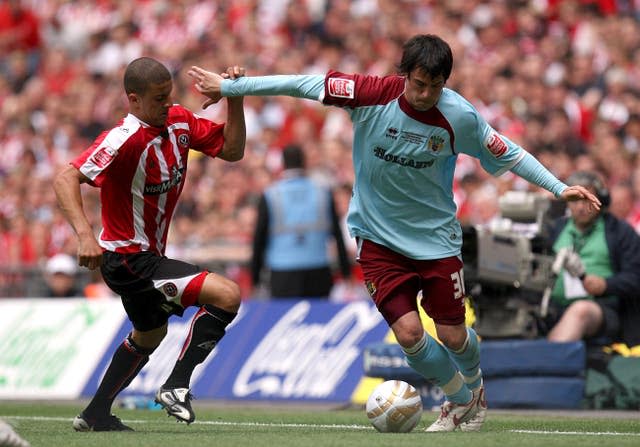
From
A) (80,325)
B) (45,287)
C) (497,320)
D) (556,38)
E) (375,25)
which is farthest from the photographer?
(375,25)

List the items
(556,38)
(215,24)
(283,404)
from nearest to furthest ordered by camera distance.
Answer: (283,404) → (556,38) → (215,24)

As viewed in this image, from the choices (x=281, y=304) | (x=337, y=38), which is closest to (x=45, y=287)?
(x=281, y=304)

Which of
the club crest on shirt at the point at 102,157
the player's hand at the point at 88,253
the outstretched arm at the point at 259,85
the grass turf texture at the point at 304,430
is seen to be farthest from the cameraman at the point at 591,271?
the player's hand at the point at 88,253

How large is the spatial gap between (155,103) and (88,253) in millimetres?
1151

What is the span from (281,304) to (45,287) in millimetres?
4062

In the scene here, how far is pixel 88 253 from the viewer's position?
795 cm

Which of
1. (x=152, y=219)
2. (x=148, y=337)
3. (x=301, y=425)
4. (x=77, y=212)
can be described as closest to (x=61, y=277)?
(x=301, y=425)

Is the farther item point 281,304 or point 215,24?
point 215,24

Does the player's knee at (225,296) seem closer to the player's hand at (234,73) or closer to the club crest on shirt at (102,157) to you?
the club crest on shirt at (102,157)

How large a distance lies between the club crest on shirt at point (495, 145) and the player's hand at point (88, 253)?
2.40m

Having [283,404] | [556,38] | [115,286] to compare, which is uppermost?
[556,38]

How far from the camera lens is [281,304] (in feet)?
45.6

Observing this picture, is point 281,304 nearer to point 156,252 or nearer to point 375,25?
point 156,252

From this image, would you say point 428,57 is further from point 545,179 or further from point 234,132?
point 234,132
